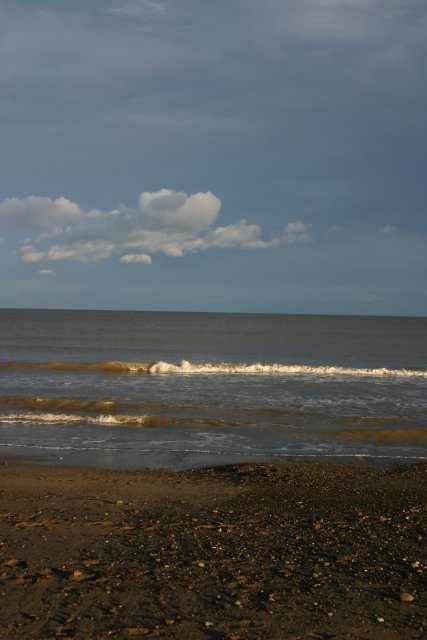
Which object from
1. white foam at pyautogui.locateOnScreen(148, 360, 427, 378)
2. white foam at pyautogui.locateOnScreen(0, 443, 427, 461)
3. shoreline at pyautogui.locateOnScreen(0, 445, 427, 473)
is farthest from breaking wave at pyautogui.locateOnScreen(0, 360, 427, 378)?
shoreline at pyautogui.locateOnScreen(0, 445, 427, 473)

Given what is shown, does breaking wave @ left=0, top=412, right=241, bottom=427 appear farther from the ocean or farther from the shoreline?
the shoreline

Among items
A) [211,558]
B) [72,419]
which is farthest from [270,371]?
[211,558]

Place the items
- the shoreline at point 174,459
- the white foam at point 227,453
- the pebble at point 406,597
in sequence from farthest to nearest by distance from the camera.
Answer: the white foam at point 227,453 → the shoreline at point 174,459 → the pebble at point 406,597

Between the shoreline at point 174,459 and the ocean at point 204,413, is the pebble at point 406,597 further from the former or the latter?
the ocean at point 204,413

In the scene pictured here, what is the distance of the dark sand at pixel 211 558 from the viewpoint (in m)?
5.44

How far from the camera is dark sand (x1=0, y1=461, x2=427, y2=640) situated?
17.8 ft

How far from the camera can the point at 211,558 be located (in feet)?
22.7

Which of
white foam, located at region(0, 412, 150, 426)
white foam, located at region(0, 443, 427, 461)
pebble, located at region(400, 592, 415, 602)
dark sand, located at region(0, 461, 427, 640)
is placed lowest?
white foam, located at region(0, 443, 427, 461)

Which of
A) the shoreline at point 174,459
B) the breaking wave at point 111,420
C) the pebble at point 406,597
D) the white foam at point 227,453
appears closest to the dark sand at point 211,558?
the pebble at point 406,597

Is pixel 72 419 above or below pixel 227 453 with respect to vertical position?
above

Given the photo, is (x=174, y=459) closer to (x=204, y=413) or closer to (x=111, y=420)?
(x=111, y=420)

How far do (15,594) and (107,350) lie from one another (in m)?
42.5

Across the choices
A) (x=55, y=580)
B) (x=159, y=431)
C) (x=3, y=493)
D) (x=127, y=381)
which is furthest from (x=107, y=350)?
(x=55, y=580)

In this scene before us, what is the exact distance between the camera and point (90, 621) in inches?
213
